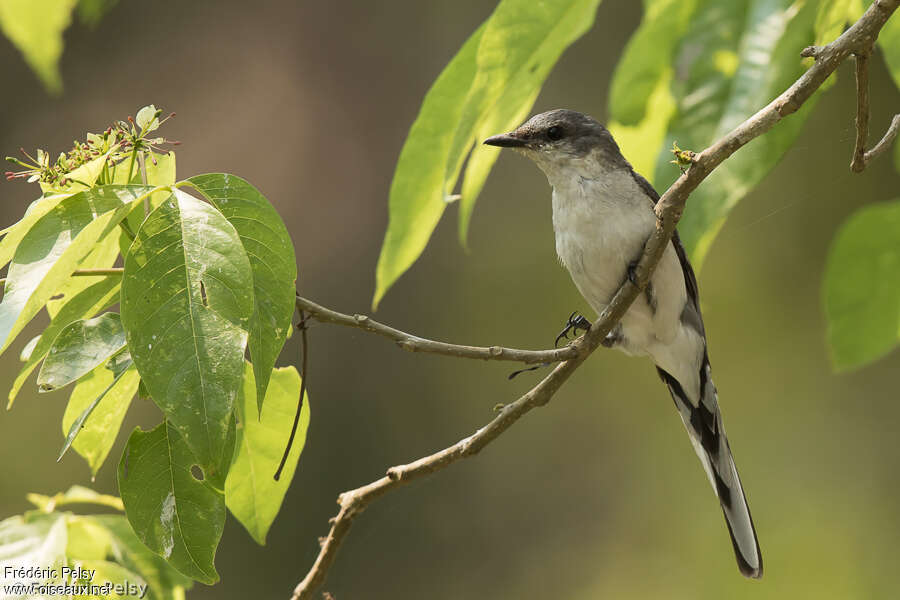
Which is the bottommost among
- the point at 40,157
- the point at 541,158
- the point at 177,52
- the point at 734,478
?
the point at 734,478

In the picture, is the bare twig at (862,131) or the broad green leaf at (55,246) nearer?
the broad green leaf at (55,246)

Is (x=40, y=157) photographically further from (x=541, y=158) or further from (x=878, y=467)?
(x=878, y=467)

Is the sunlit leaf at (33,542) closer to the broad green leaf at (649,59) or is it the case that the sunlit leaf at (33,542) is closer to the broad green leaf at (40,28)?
the broad green leaf at (40,28)

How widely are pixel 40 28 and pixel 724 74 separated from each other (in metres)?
1.43

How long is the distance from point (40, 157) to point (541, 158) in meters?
2.12

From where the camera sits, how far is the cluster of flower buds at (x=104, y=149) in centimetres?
148

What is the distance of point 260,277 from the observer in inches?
54.1

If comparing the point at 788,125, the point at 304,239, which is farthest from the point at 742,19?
the point at 304,239

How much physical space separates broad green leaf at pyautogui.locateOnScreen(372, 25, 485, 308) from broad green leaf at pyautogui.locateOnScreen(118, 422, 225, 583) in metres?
0.57

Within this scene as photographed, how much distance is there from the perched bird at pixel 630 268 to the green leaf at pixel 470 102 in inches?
42.9

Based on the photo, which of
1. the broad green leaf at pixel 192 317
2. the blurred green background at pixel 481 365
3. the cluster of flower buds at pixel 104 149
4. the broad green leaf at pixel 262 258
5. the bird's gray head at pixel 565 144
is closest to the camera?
the broad green leaf at pixel 192 317

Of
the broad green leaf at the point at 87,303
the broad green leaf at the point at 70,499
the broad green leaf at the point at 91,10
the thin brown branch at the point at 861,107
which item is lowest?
the broad green leaf at the point at 70,499

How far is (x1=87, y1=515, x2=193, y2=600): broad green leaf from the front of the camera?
1891 mm

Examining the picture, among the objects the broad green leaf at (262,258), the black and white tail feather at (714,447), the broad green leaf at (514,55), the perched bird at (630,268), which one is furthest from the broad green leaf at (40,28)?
the black and white tail feather at (714,447)
